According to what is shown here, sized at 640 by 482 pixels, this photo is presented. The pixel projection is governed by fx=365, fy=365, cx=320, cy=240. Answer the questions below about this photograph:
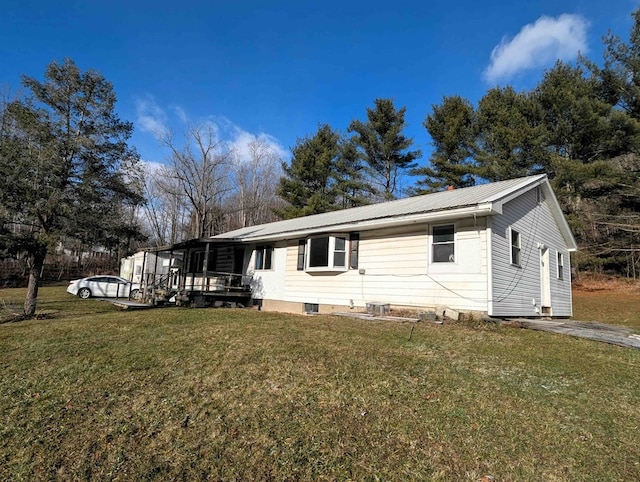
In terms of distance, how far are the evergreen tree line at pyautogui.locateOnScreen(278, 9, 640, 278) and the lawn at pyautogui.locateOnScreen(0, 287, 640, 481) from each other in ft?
57.5

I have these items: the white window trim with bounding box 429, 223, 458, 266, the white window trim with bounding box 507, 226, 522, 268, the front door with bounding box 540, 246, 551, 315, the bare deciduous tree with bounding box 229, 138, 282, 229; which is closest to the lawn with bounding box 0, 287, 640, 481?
the white window trim with bounding box 429, 223, 458, 266

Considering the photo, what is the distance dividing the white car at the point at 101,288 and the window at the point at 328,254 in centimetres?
1270

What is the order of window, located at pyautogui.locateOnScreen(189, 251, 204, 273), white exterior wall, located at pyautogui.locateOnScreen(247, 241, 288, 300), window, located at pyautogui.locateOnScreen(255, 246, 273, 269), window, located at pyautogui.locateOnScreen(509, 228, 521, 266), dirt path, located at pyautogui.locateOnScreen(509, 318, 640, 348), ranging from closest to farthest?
dirt path, located at pyautogui.locateOnScreen(509, 318, 640, 348) → window, located at pyautogui.locateOnScreen(509, 228, 521, 266) → white exterior wall, located at pyautogui.locateOnScreen(247, 241, 288, 300) → window, located at pyautogui.locateOnScreen(255, 246, 273, 269) → window, located at pyautogui.locateOnScreen(189, 251, 204, 273)

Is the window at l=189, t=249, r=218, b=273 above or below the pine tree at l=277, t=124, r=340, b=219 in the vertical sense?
below

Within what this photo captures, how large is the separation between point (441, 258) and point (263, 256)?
8459mm

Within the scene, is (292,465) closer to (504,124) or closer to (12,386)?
(12,386)

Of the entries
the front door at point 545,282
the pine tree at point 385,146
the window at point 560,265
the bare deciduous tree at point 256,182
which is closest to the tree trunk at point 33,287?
the front door at point 545,282

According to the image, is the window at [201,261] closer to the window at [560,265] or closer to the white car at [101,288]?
the white car at [101,288]

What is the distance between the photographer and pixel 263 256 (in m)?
16.2

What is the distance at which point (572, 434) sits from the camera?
3602 millimetres

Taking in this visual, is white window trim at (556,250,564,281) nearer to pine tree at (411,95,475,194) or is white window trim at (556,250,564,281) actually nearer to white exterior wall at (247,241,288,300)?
white exterior wall at (247,241,288,300)

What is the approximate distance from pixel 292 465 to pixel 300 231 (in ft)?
35.5

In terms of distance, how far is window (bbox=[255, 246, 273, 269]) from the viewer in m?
15.9

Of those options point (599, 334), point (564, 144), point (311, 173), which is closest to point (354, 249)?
point (599, 334)
